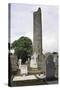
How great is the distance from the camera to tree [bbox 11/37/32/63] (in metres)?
1.99

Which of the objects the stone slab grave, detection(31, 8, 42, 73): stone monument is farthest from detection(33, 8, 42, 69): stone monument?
the stone slab grave

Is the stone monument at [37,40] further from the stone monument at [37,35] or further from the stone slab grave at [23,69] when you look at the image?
the stone slab grave at [23,69]

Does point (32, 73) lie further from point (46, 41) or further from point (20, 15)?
point (20, 15)

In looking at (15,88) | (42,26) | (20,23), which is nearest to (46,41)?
(42,26)

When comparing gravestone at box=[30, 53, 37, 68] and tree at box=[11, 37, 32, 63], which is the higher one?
tree at box=[11, 37, 32, 63]

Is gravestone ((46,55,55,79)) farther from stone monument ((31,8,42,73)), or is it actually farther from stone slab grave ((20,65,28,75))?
stone slab grave ((20,65,28,75))

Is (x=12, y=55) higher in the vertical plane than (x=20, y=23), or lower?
lower

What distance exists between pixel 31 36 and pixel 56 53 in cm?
31

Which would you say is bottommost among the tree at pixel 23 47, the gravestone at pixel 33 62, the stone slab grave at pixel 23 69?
the stone slab grave at pixel 23 69

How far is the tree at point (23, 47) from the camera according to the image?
199cm

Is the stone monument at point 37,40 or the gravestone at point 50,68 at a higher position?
the stone monument at point 37,40

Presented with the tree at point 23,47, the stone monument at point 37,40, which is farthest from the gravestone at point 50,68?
the tree at point 23,47

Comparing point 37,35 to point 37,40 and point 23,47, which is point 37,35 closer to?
point 37,40

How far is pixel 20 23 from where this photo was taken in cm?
199
